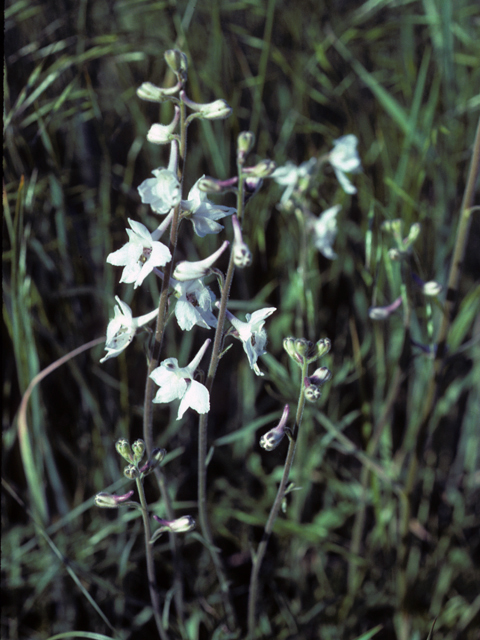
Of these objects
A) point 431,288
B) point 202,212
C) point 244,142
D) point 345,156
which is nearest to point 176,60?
point 244,142

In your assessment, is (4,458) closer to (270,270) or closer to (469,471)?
(270,270)

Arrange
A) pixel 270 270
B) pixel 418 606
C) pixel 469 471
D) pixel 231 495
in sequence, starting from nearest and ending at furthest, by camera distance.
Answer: pixel 418 606 → pixel 231 495 → pixel 469 471 → pixel 270 270

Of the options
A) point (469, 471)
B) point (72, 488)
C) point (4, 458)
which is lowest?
point (469, 471)

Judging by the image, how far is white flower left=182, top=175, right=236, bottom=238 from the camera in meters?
1.23

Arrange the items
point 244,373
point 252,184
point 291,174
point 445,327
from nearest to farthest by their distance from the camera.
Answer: point 252,184
point 445,327
point 291,174
point 244,373

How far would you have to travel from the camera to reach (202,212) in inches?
49.2

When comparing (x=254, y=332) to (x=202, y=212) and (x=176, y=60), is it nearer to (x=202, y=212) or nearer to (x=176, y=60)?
(x=202, y=212)

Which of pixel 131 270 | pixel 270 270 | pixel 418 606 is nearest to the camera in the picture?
pixel 131 270

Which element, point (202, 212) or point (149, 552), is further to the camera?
point (149, 552)

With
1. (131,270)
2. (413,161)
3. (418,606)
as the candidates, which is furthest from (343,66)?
(418,606)

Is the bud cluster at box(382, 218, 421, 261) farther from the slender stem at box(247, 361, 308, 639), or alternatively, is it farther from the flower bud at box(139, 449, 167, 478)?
the flower bud at box(139, 449, 167, 478)

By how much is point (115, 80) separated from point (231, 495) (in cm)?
289

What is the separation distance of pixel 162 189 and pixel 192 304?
1.02ft

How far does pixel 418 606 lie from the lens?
2.30 meters
